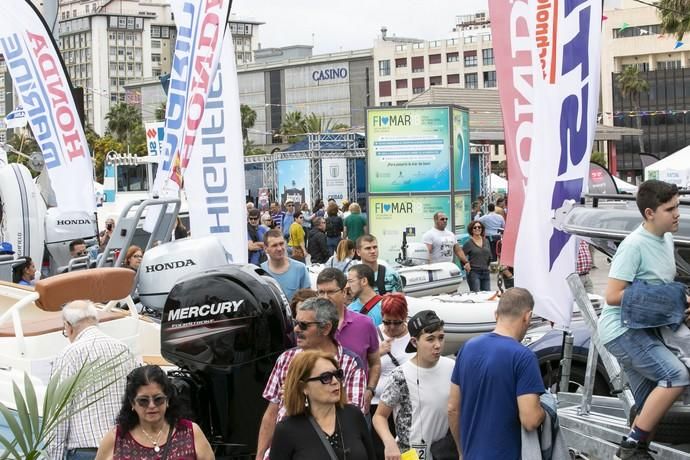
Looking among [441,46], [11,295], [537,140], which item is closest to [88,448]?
[537,140]

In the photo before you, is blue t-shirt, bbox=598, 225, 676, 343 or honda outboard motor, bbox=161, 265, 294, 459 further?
honda outboard motor, bbox=161, 265, 294, 459

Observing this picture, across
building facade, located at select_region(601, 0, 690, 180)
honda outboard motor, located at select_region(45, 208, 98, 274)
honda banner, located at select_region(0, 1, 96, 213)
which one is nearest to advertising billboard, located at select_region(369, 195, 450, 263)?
honda outboard motor, located at select_region(45, 208, 98, 274)

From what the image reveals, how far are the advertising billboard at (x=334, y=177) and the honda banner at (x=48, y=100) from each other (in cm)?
2777

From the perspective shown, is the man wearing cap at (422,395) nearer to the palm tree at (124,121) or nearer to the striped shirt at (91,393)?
the striped shirt at (91,393)

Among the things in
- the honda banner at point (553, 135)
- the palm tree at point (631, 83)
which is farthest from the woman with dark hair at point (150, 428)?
the palm tree at point (631, 83)

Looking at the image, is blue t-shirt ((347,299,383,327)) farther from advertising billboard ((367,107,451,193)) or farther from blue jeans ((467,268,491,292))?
advertising billboard ((367,107,451,193))

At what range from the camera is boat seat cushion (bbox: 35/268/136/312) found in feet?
24.3

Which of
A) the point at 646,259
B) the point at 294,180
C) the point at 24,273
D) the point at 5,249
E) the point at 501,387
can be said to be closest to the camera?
the point at 501,387

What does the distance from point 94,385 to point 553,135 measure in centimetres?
317

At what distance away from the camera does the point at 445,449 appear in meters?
6.19

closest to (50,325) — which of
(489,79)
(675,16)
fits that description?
(675,16)

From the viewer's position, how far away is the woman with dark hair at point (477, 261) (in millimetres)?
17422

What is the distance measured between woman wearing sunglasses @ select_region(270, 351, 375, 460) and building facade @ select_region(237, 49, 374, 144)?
141m

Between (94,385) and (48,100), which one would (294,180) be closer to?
(48,100)
